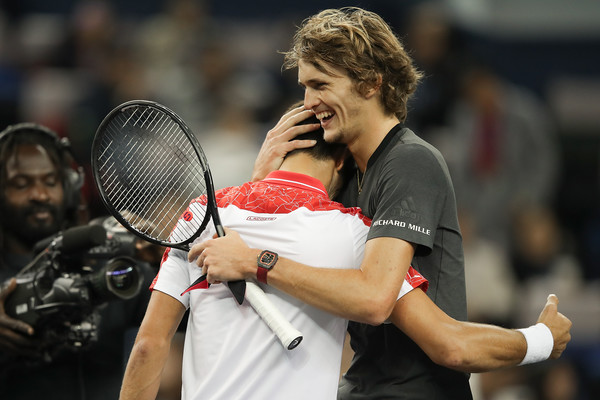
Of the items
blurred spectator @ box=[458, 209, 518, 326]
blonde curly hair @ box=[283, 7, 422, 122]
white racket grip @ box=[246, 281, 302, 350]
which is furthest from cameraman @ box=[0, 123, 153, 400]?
blurred spectator @ box=[458, 209, 518, 326]

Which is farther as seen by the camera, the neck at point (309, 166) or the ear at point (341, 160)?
the ear at point (341, 160)

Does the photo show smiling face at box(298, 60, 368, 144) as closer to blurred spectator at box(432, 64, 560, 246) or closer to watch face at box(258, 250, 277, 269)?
watch face at box(258, 250, 277, 269)

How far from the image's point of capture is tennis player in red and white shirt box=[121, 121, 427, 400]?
2.90 m

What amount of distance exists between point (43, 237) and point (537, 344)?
236cm

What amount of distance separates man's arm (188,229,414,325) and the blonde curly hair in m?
0.63

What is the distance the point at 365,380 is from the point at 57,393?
1631 mm

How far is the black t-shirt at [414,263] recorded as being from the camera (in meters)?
3.05

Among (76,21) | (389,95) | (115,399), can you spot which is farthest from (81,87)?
(389,95)

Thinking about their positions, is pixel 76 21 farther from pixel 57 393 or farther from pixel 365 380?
pixel 365 380

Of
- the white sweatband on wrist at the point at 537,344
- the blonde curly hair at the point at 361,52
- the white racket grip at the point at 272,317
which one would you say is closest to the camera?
the white racket grip at the point at 272,317

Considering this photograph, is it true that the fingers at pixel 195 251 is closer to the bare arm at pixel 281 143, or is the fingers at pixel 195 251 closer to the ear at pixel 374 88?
the bare arm at pixel 281 143

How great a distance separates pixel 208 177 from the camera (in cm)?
312

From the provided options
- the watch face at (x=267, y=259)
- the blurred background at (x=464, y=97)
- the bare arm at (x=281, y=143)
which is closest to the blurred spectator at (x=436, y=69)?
the blurred background at (x=464, y=97)

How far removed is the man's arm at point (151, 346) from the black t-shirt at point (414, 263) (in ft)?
2.15
